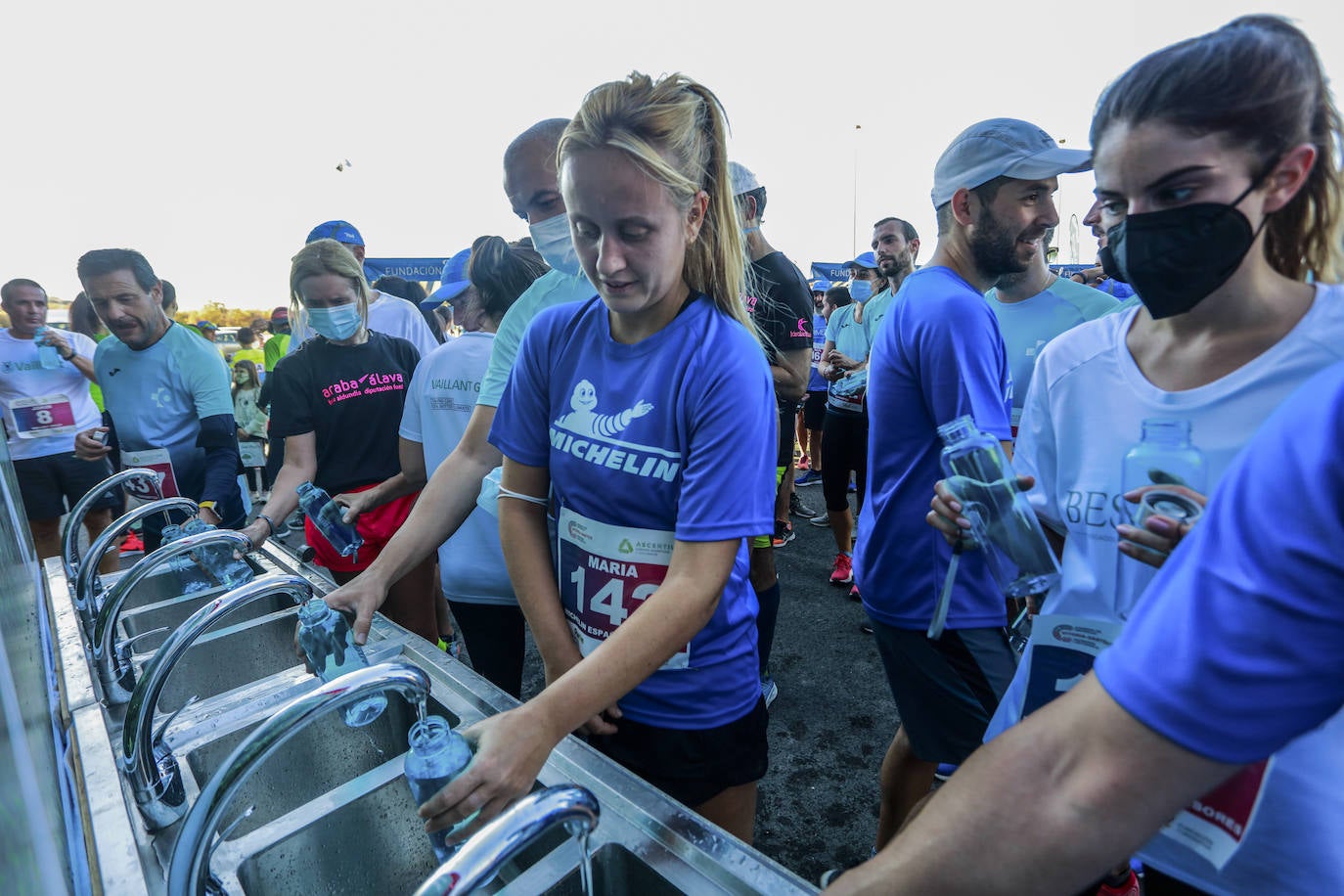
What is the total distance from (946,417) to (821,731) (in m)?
Answer: 1.96

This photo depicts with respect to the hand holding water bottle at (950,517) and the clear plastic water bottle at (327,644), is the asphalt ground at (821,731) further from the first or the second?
the clear plastic water bottle at (327,644)

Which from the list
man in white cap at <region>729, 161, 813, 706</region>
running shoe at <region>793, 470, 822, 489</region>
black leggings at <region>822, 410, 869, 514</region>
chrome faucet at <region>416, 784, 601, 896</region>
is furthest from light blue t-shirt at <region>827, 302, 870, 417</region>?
chrome faucet at <region>416, 784, 601, 896</region>

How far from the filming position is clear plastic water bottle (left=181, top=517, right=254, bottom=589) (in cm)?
202

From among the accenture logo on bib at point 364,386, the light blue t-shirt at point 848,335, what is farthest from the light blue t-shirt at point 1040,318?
the accenture logo on bib at point 364,386

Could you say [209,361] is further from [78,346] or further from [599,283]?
[599,283]

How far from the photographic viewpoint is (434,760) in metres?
0.89

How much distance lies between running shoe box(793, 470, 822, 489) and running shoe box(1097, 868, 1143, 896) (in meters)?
5.63

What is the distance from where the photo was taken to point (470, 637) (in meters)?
2.22

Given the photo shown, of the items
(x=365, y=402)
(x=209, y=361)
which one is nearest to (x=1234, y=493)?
(x=365, y=402)

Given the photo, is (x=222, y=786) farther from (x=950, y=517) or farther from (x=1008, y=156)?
(x=1008, y=156)

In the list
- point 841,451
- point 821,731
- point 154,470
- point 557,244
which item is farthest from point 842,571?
point 154,470

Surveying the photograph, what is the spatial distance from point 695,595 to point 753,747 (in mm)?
490

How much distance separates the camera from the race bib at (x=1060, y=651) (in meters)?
1.15

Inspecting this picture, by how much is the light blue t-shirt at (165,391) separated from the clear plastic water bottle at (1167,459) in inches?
144
